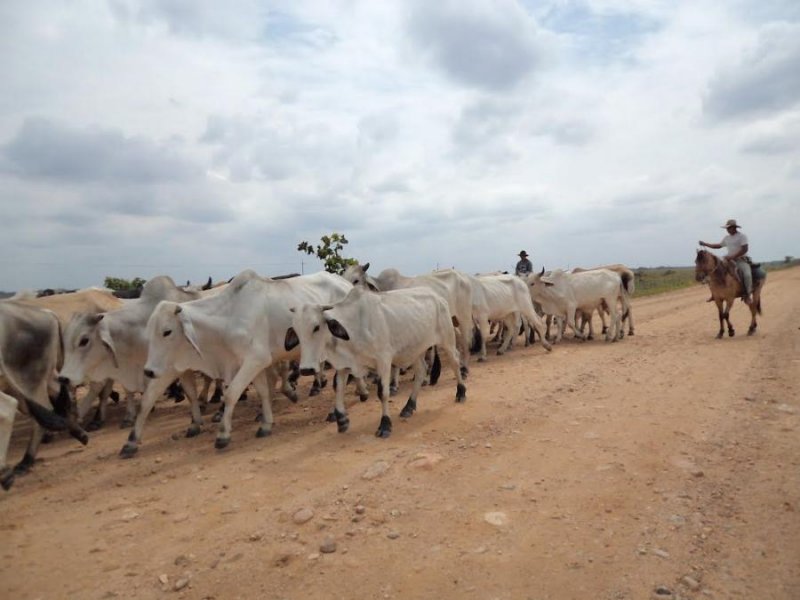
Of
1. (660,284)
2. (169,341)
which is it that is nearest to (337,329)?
(169,341)

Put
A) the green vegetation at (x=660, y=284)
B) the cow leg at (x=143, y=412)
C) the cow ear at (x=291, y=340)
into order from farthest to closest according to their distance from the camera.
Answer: the green vegetation at (x=660, y=284), the cow ear at (x=291, y=340), the cow leg at (x=143, y=412)

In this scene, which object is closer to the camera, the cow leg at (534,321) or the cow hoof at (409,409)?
the cow hoof at (409,409)

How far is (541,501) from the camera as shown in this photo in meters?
4.77

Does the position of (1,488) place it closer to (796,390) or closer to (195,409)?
(195,409)

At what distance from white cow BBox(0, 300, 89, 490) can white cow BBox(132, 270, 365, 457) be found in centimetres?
97

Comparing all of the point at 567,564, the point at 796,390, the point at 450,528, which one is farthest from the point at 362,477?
the point at 796,390

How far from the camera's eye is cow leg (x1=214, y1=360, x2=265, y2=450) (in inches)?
271

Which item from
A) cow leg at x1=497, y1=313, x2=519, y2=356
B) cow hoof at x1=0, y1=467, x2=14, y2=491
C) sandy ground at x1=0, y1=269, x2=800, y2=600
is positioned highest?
cow leg at x1=497, y1=313, x2=519, y2=356

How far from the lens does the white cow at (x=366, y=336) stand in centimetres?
711

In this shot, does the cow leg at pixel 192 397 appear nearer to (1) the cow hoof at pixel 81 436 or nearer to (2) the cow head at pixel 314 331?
(1) the cow hoof at pixel 81 436

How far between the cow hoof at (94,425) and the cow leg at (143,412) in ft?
6.46

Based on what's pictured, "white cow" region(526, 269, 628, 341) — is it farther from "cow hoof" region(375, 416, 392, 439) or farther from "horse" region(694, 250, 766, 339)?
"cow hoof" region(375, 416, 392, 439)

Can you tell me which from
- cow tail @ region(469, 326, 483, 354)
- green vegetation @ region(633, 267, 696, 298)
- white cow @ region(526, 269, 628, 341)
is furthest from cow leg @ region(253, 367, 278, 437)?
green vegetation @ region(633, 267, 696, 298)

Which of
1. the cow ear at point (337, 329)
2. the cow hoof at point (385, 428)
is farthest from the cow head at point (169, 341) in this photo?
the cow hoof at point (385, 428)
